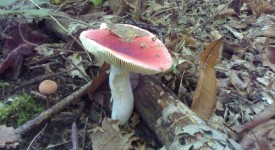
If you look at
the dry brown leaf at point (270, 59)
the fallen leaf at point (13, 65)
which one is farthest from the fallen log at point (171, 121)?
the dry brown leaf at point (270, 59)

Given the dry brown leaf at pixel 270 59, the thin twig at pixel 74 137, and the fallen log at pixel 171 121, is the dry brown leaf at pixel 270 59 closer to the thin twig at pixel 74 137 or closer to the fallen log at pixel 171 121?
the fallen log at pixel 171 121

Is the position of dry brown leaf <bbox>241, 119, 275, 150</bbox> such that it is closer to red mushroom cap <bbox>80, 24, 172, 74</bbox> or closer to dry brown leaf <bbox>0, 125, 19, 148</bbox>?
red mushroom cap <bbox>80, 24, 172, 74</bbox>

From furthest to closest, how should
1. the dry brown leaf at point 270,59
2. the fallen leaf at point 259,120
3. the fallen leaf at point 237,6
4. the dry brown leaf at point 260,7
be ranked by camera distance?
the dry brown leaf at point 260,7 → the fallen leaf at point 237,6 → the dry brown leaf at point 270,59 → the fallen leaf at point 259,120

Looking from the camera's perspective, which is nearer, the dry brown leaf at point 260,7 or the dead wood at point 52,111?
the dead wood at point 52,111

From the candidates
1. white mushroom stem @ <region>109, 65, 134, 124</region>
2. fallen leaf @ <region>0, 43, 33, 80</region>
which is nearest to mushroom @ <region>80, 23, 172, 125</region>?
white mushroom stem @ <region>109, 65, 134, 124</region>

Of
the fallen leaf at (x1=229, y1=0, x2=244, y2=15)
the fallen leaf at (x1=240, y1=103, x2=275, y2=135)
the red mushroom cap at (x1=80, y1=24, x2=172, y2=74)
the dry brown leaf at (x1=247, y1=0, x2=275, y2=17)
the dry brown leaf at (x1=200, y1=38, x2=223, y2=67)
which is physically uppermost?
the red mushroom cap at (x1=80, y1=24, x2=172, y2=74)

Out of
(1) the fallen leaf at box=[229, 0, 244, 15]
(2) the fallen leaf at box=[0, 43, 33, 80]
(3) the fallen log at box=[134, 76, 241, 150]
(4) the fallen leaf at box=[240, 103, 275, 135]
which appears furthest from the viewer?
(1) the fallen leaf at box=[229, 0, 244, 15]

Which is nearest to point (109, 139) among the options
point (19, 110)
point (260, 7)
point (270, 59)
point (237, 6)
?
point (19, 110)
